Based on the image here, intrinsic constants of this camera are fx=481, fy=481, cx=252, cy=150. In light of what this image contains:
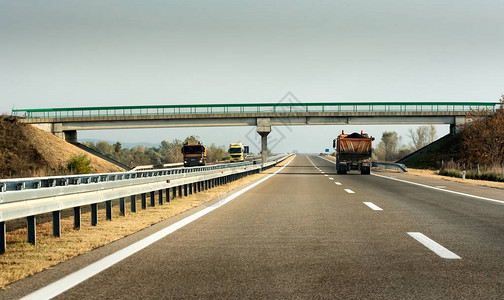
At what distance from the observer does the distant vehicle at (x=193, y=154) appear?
5600 cm

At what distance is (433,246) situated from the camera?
264 inches

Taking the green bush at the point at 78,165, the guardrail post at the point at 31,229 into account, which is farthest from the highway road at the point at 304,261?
the green bush at the point at 78,165

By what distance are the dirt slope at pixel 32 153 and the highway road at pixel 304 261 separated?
3778cm

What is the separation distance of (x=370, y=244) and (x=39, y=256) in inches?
178

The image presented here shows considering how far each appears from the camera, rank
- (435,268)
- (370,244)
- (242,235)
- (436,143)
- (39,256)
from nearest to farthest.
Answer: (435,268) < (39,256) < (370,244) < (242,235) < (436,143)

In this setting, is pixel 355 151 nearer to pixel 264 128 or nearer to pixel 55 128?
pixel 264 128

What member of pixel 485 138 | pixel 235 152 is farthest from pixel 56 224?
pixel 235 152

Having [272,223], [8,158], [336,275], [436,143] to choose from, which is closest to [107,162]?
[8,158]

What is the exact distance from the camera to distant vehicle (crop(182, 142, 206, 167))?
5600 cm

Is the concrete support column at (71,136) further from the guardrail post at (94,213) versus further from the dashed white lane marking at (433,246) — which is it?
the dashed white lane marking at (433,246)

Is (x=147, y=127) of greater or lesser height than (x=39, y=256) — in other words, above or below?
above

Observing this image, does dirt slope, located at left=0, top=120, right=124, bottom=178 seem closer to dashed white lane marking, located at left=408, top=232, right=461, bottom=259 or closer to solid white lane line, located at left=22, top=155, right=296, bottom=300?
solid white lane line, located at left=22, top=155, right=296, bottom=300

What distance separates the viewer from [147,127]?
5791 centimetres

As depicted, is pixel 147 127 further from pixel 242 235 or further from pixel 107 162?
pixel 242 235
